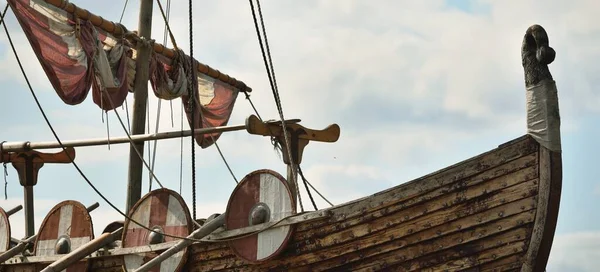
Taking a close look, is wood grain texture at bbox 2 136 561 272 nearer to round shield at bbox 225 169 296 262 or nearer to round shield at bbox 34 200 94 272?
round shield at bbox 225 169 296 262

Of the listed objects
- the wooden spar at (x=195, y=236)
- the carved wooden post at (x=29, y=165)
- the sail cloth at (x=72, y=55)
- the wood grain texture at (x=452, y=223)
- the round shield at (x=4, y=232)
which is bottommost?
the wood grain texture at (x=452, y=223)

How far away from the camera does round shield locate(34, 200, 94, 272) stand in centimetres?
1402

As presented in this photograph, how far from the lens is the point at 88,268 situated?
1353cm

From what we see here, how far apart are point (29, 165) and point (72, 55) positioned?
1721 mm

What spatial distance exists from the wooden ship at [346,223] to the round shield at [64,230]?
14 mm

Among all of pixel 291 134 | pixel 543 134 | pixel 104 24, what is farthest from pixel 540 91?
pixel 104 24

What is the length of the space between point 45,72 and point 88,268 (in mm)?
4056

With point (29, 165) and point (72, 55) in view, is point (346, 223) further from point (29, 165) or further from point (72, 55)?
point (72, 55)

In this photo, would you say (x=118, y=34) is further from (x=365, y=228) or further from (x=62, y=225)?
(x=365, y=228)

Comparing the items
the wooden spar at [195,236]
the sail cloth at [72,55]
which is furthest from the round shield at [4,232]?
the wooden spar at [195,236]

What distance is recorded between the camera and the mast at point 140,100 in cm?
1655

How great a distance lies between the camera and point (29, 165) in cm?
1636

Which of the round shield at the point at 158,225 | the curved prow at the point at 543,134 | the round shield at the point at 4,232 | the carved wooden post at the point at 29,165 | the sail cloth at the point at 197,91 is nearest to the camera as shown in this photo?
the curved prow at the point at 543,134

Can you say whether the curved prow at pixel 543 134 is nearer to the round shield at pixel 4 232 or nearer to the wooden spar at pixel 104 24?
the round shield at pixel 4 232
